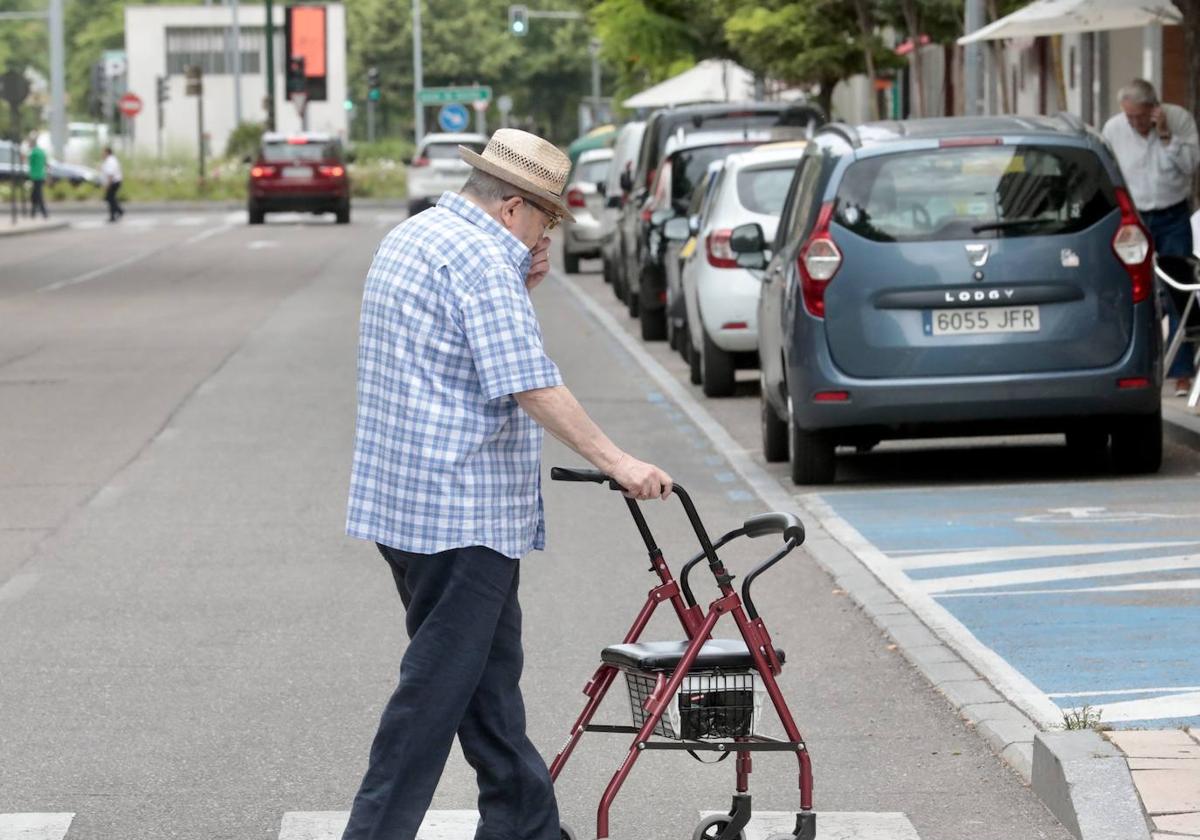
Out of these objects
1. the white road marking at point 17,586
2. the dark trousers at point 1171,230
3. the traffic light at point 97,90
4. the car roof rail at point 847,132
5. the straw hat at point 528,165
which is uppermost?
the traffic light at point 97,90

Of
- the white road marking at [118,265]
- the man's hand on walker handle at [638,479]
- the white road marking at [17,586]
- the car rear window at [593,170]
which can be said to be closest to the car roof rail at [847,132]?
the white road marking at [17,586]

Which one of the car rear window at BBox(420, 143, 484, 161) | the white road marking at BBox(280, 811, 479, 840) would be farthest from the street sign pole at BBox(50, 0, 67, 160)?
the white road marking at BBox(280, 811, 479, 840)

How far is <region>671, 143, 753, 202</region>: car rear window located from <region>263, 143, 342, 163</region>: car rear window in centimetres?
2924

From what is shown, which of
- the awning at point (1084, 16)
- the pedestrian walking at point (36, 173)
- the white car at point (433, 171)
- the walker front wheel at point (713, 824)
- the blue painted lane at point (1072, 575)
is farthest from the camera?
the pedestrian walking at point (36, 173)

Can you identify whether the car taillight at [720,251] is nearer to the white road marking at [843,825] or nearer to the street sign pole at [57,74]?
the white road marking at [843,825]

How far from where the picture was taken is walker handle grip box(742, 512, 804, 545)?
5309 millimetres

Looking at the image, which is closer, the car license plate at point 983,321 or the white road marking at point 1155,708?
the white road marking at point 1155,708

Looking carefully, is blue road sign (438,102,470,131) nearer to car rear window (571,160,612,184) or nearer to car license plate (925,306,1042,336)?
car rear window (571,160,612,184)

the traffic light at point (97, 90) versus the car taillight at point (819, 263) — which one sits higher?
the traffic light at point (97, 90)

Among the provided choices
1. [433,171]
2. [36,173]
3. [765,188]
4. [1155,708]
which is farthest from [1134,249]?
[36,173]

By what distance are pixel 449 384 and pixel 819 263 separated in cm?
693

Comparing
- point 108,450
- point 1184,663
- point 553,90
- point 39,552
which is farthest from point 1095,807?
point 553,90

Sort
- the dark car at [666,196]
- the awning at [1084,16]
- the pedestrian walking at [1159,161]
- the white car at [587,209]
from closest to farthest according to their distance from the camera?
the pedestrian walking at [1159,161] < the awning at [1084,16] < the dark car at [666,196] < the white car at [587,209]

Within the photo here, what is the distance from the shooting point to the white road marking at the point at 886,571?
7319 millimetres
